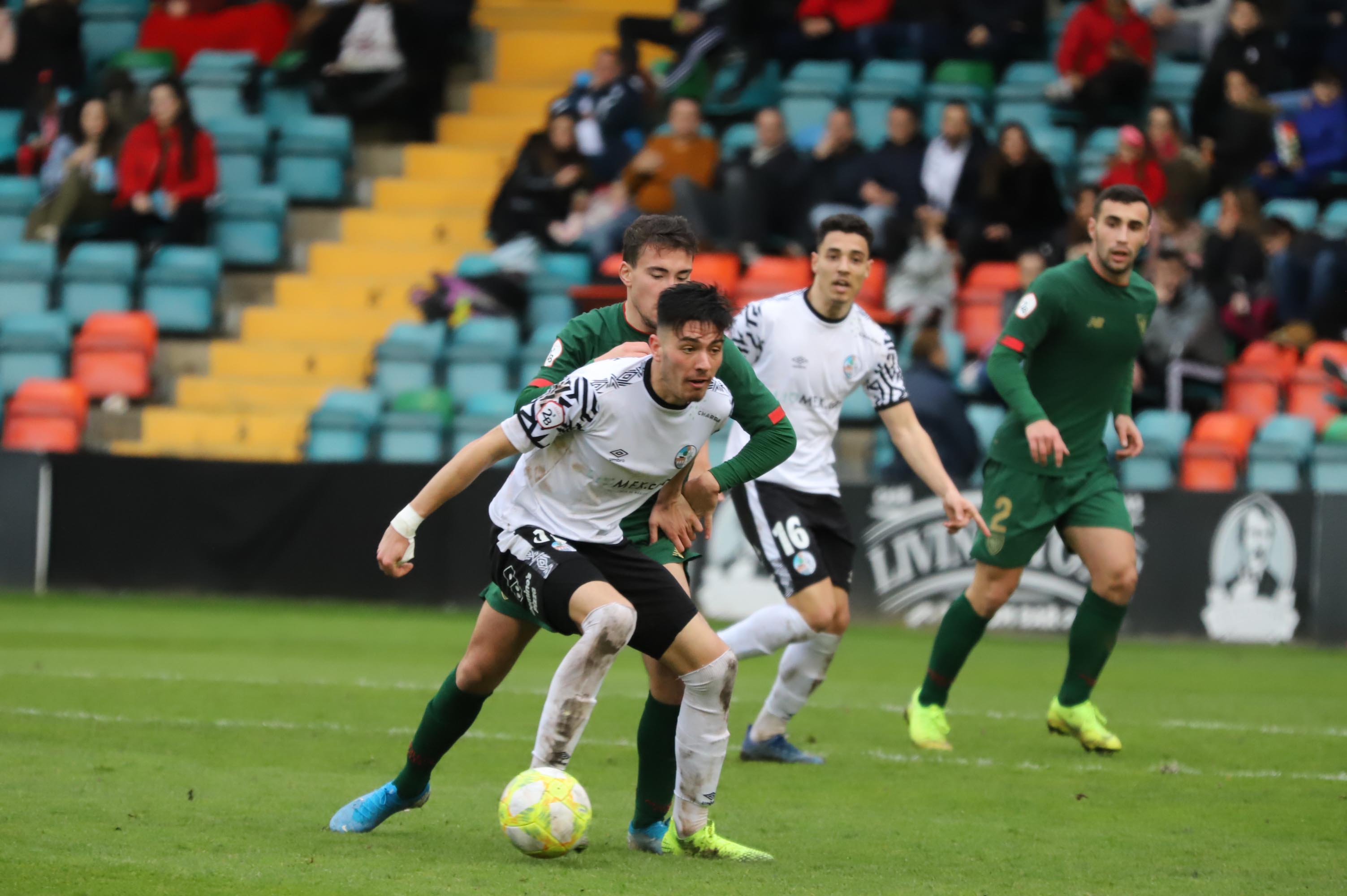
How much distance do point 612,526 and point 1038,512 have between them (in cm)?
293

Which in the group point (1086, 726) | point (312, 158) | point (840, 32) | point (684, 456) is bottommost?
point (1086, 726)

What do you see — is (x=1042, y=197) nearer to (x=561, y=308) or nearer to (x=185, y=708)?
(x=561, y=308)

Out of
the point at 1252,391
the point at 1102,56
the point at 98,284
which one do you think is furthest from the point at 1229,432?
the point at 98,284

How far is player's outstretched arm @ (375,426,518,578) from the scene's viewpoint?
5.29 meters

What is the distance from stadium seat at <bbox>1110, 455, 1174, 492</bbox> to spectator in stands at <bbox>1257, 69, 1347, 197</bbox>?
11.2 ft

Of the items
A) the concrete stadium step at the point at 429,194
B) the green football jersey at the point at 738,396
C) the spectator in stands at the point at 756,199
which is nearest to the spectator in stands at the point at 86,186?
the concrete stadium step at the point at 429,194

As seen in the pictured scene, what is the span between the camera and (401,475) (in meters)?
14.1

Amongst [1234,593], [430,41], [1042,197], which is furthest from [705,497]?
[430,41]

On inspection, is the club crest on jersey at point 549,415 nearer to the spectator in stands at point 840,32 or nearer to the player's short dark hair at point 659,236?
the player's short dark hair at point 659,236

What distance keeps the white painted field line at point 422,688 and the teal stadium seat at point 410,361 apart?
6.43 m

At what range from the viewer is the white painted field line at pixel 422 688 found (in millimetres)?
9070

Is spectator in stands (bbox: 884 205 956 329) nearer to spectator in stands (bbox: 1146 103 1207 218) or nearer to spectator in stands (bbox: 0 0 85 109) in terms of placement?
spectator in stands (bbox: 1146 103 1207 218)

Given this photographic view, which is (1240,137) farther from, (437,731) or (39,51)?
(39,51)

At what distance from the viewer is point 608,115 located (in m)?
17.7
